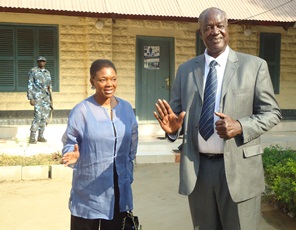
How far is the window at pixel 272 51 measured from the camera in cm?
1183

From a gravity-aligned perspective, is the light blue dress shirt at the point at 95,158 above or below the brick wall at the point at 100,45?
below

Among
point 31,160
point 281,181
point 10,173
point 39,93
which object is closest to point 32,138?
point 39,93

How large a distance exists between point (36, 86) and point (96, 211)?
21.2ft

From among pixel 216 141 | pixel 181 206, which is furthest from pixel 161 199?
pixel 216 141

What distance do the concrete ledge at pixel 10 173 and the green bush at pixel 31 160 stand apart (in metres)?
0.26

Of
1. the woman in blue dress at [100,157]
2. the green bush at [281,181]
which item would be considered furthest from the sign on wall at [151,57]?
the woman in blue dress at [100,157]

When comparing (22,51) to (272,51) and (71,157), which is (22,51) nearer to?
(272,51)

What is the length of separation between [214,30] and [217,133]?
2.06 ft

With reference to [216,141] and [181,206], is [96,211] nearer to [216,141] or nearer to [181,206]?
[216,141]

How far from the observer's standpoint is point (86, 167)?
3.01m

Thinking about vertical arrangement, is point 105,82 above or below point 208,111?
above

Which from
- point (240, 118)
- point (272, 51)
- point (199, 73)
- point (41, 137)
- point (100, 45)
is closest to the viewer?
point (240, 118)

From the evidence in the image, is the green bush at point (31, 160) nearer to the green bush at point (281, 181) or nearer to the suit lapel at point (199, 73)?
the green bush at point (281, 181)

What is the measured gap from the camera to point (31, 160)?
23.7 feet
